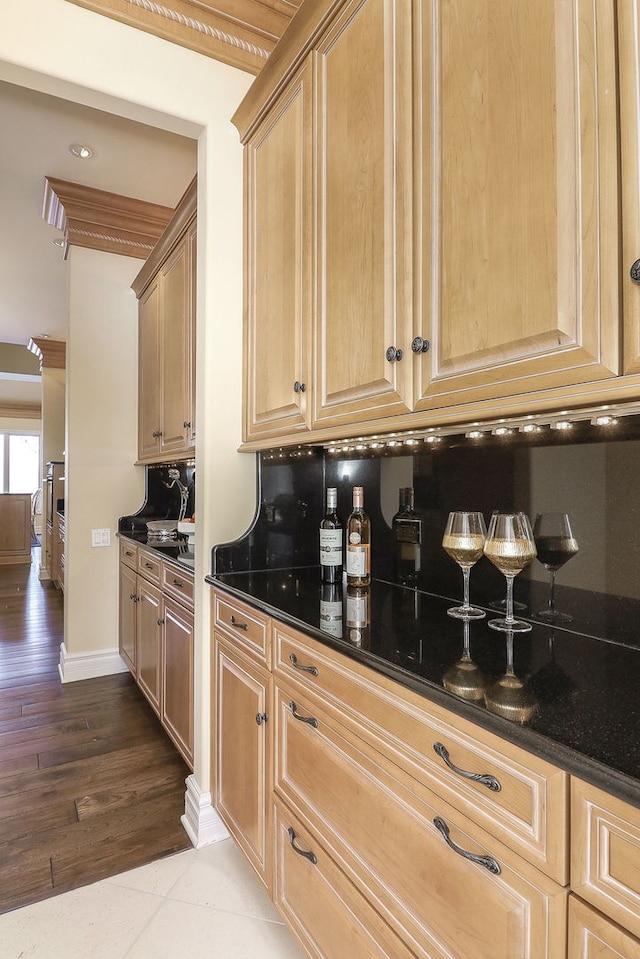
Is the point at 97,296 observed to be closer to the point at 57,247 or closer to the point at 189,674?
the point at 57,247

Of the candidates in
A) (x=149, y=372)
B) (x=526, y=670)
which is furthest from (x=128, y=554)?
(x=526, y=670)

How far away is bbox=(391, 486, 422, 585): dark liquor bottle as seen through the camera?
1.75m

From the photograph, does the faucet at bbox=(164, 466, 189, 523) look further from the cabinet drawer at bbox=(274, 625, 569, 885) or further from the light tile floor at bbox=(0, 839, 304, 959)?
the cabinet drawer at bbox=(274, 625, 569, 885)

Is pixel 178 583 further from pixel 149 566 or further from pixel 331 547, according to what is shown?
pixel 331 547

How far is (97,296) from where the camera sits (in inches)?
141

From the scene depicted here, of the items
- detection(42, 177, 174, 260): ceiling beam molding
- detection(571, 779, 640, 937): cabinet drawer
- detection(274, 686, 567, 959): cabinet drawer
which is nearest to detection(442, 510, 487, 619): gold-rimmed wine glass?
detection(274, 686, 567, 959): cabinet drawer

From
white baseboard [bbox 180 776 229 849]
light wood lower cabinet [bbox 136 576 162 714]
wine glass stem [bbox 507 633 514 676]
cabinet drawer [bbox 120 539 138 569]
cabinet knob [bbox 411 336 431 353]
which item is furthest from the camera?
cabinet drawer [bbox 120 539 138 569]

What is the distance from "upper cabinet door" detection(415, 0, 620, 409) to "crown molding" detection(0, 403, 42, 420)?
10.2 metres

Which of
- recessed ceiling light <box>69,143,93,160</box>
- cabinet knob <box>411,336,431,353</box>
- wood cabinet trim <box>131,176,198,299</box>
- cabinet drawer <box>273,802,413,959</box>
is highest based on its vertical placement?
recessed ceiling light <box>69,143,93,160</box>

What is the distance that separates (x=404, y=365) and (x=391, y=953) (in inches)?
46.2

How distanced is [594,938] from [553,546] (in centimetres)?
78

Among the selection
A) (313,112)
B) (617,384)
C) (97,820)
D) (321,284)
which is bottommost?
(97,820)

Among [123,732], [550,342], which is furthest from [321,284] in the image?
[123,732]

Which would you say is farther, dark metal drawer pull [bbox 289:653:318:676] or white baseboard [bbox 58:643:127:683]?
white baseboard [bbox 58:643:127:683]
